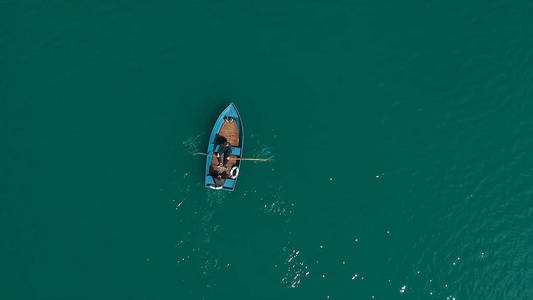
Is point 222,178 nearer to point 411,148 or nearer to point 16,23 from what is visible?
point 411,148

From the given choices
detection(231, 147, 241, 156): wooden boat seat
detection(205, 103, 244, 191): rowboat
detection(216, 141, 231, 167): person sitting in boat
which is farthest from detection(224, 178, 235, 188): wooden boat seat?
detection(231, 147, 241, 156): wooden boat seat

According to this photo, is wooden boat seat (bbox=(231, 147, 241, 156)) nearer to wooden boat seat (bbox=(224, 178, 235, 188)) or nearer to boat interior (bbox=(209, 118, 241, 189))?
boat interior (bbox=(209, 118, 241, 189))

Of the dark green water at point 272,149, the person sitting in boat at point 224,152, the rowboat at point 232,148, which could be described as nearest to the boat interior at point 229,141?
the rowboat at point 232,148

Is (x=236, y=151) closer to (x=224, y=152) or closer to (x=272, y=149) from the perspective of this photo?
(x=224, y=152)

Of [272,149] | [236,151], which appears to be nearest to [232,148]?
[236,151]

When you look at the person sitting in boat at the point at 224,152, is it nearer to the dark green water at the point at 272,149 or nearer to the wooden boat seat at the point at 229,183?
the wooden boat seat at the point at 229,183
